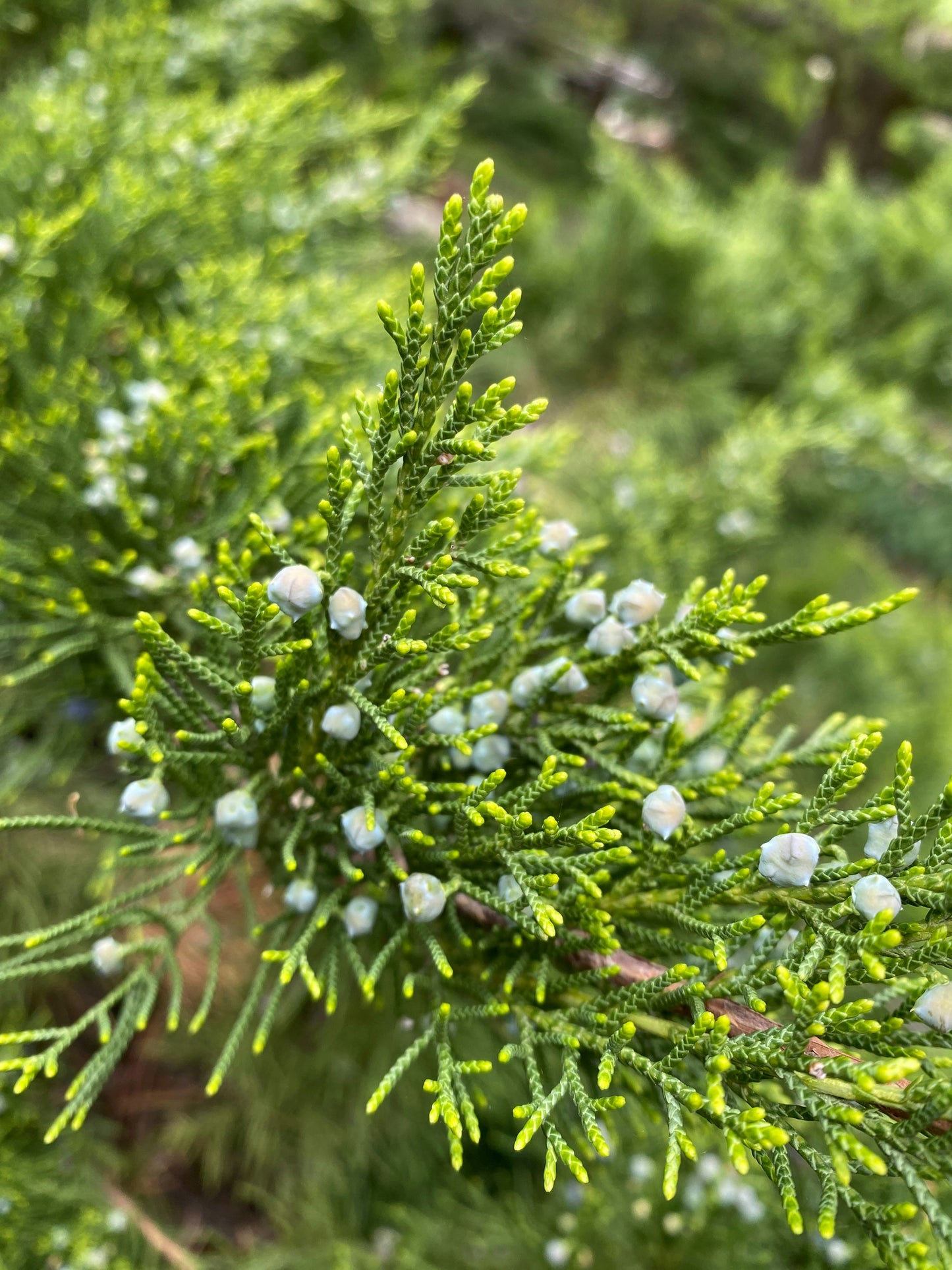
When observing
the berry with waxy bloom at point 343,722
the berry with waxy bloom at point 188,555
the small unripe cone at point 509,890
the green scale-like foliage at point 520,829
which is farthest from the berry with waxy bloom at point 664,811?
the berry with waxy bloom at point 188,555

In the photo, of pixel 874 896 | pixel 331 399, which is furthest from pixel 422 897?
pixel 331 399

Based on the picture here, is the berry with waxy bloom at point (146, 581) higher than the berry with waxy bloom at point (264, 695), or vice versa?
the berry with waxy bloom at point (146, 581)

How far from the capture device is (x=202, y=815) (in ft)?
2.11

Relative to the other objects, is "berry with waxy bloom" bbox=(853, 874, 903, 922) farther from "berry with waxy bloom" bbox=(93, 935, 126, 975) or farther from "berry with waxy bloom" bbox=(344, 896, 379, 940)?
"berry with waxy bloom" bbox=(93, 935, 126, 975)

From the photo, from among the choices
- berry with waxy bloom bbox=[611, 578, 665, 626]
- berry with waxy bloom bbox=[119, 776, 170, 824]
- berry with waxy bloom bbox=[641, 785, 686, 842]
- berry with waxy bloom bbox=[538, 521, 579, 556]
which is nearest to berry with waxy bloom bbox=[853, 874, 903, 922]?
berry with waxy bloom bbox=[641, 785, 686, 842]

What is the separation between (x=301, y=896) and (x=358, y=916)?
0.16 feet

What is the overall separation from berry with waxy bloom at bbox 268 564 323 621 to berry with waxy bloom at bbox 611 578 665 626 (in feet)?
0.80

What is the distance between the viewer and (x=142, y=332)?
1.04 meters

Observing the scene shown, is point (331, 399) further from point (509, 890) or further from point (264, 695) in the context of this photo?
point (509, 890)

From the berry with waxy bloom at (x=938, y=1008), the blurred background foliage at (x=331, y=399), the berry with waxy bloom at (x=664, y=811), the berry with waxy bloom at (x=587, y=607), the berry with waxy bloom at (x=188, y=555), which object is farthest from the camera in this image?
the blurred background foliage at (x=331, y=399)

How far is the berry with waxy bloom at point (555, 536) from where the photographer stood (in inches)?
26.1

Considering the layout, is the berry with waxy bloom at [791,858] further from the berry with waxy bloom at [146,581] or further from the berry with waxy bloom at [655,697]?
the berry with waxy bloom at [146,581]

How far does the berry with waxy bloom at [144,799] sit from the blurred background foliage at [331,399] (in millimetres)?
273

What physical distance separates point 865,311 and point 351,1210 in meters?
3.36
